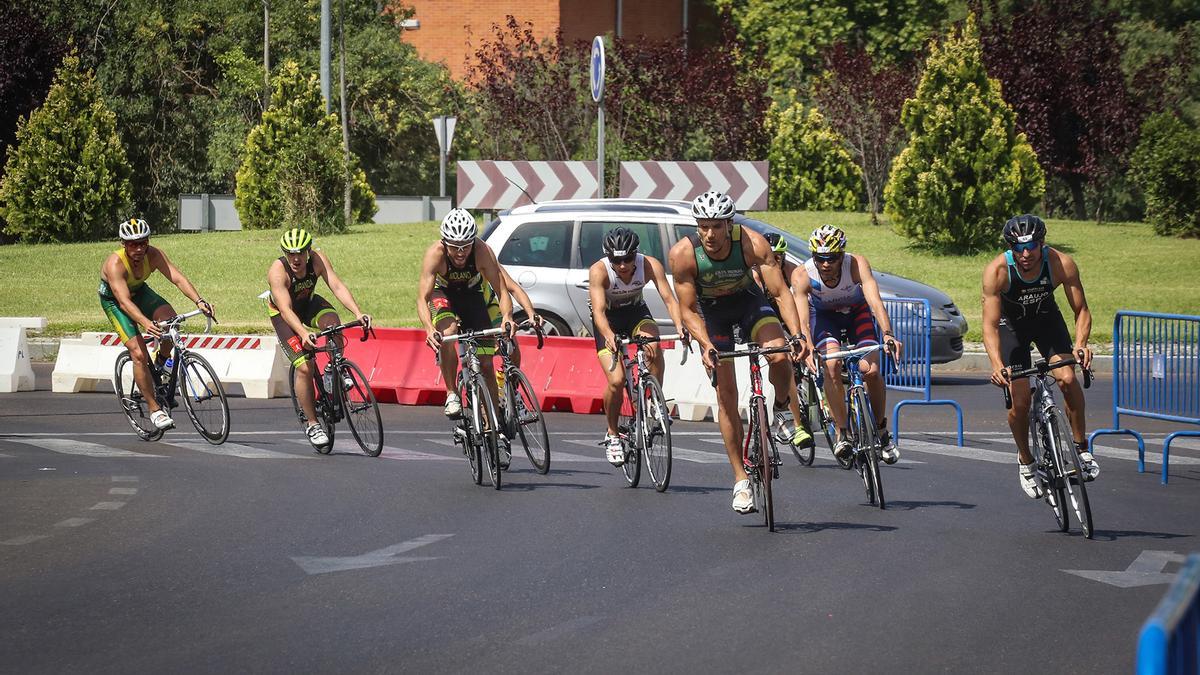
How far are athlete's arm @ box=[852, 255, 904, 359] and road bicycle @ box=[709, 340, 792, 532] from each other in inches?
31.3

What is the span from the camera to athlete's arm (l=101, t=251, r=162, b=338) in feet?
42.9

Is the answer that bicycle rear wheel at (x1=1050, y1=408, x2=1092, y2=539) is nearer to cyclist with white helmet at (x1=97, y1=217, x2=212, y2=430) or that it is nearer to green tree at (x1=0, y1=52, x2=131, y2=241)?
cyclist with white helmet at (x1=97, y1=217, x2=212, y2=430)

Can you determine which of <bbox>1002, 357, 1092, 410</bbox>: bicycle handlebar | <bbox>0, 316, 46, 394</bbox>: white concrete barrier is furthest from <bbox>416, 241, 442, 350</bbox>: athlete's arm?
<bbox>0, 316, 46, 394</bbox>: white concrete barrier

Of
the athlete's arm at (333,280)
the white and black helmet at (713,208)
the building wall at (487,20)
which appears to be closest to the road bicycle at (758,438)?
the white and black helmet at (713,208)

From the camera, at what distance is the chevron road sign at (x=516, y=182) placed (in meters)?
19.8

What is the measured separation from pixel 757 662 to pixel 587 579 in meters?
1.73

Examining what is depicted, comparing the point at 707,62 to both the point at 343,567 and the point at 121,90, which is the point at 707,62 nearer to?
the point at 121,90

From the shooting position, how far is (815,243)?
11000 mm

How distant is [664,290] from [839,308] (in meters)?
1.32

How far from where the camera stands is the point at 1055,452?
9.16 meters

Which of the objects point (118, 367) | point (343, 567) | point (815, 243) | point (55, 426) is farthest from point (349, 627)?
point (55, 426)

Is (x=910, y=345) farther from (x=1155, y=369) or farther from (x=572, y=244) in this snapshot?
(x=572, y=244)

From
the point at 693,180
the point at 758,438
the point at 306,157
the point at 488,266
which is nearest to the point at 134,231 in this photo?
the point at 488,266

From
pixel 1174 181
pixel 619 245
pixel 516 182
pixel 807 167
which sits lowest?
pixel 619 245
